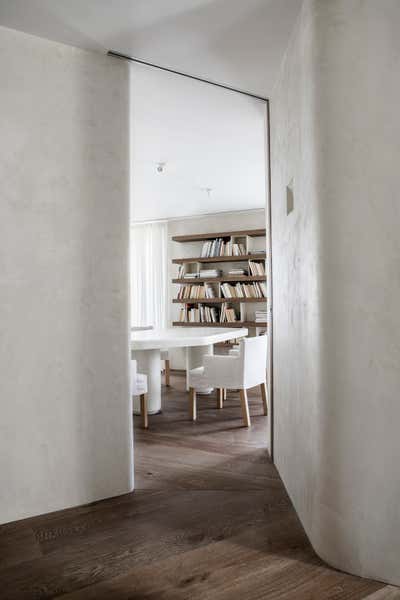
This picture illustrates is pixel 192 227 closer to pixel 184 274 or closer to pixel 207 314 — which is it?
pixel 184 274

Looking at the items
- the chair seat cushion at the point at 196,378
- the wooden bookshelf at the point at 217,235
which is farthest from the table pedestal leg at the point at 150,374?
the wooden bookshelf at the point at 217,235

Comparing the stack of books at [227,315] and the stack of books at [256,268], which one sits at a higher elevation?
the stack of books at [256,268]

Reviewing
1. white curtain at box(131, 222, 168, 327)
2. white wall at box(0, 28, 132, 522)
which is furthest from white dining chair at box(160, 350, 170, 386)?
white wall at box(0, 28, 132, 522)

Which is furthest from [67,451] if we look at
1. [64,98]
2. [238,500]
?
[64,98]

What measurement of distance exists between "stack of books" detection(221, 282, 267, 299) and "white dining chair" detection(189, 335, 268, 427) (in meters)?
2.34

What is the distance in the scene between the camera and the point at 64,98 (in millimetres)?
2271

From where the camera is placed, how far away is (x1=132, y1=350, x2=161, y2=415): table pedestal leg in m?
4.04

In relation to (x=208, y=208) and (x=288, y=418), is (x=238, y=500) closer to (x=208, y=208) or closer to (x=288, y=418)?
(x=288, y=418)

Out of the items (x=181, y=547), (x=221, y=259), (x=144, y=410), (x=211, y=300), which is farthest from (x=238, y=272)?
(x=181, y=547)

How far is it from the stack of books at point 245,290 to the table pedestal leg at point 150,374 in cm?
242

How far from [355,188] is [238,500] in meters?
1.68

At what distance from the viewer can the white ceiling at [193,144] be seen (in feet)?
9.43

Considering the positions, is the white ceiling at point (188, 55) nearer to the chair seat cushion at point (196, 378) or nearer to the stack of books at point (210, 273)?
the chair seat cushion at point (196, 378)

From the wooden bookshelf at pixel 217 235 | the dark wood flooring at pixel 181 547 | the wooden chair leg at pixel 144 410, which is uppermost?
the wooden bookshelf at pixel 217 235
